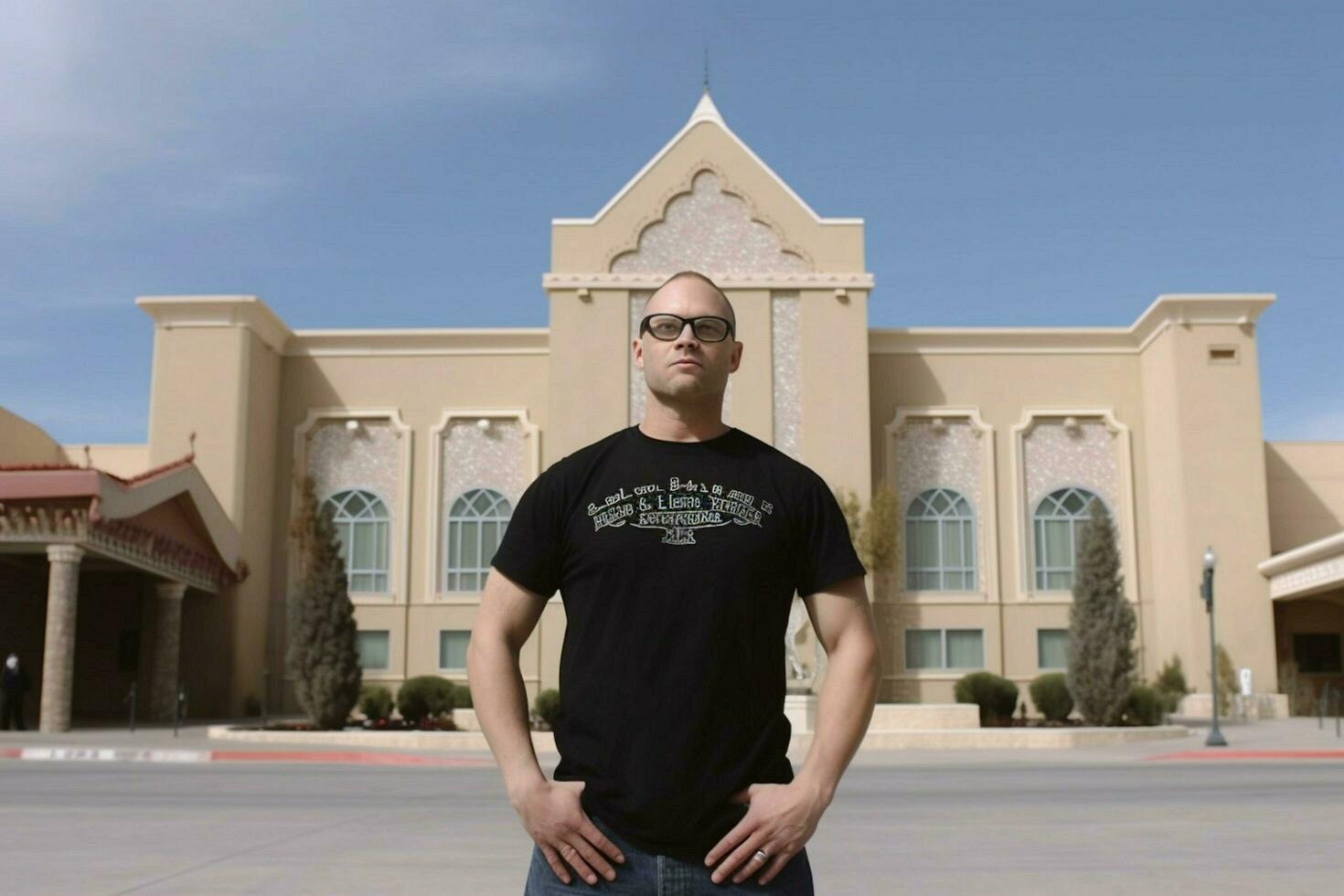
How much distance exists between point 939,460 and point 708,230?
29.5ft

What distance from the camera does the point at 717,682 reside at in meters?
3.02

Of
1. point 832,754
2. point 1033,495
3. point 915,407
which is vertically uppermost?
point 915,407

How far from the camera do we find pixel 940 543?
39.1 metres

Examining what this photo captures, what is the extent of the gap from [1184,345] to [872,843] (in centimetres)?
3104

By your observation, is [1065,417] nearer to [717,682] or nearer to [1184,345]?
[1184,345]

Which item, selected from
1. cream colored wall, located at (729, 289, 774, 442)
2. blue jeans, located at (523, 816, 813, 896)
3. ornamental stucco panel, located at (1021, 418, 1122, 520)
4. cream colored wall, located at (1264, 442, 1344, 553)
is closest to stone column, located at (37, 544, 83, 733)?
cream colored wall, located at (729, 289, 774, 442)

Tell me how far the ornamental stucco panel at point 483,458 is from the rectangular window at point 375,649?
3.88 m

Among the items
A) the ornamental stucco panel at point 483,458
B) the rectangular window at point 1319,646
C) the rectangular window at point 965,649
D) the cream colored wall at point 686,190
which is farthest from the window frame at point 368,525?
the rectangular window at point 1319,646

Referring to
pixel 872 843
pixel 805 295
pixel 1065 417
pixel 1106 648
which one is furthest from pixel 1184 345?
pixel 872 843

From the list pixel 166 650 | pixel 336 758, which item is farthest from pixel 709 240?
pixel 336 758

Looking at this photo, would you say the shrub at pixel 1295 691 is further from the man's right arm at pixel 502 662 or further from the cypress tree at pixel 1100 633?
the man's right arm at pixel 502 662

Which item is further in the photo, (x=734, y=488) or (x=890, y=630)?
(x=890, y=630)

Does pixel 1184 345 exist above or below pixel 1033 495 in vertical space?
above

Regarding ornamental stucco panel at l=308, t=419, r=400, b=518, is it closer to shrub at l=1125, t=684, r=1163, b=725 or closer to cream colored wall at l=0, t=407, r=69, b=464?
cream colored wall at l=0, t=407, r=69, b=464
